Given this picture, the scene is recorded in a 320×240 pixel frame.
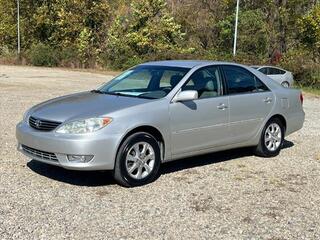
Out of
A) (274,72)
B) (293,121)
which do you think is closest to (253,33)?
(274,72)

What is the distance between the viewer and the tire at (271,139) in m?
8.25

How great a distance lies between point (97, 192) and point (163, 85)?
1.81m

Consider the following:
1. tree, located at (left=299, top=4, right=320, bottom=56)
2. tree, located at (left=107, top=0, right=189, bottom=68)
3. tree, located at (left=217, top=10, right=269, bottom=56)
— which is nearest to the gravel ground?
tree, located at (left=299, top=4, right=320, bottom=56)

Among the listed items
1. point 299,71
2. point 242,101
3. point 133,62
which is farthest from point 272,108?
point 133,62

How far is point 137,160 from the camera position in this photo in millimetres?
6441

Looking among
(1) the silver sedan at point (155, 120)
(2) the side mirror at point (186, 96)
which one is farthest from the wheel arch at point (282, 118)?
(2) the side mirror at point (186, 96)

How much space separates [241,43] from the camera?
48.7 meters

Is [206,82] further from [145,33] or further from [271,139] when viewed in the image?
[145,33]

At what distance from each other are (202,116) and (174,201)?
1.58 meters

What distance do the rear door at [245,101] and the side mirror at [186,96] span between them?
93cm

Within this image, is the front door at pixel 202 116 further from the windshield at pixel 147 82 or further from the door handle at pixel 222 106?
the windshield at pixel 147 82

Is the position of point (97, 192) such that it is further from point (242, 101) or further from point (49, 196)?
point (242, 101)

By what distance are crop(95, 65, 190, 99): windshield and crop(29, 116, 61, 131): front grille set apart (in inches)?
47.0

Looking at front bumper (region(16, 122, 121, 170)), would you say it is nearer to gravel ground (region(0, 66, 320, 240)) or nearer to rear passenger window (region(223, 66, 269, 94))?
gravel ground (region(0, 66, 320, 240))
